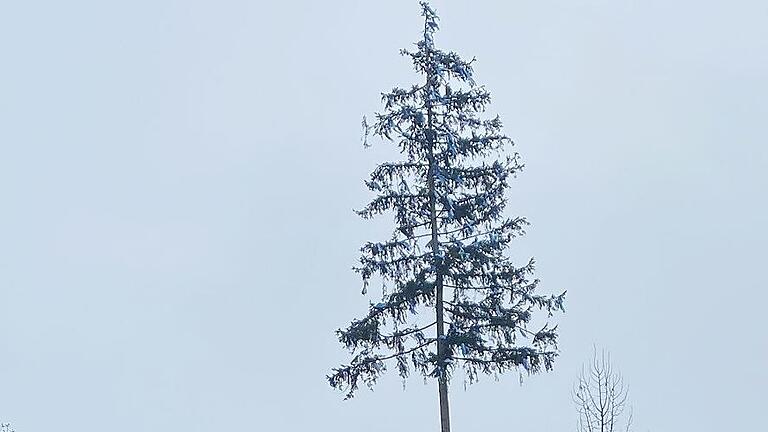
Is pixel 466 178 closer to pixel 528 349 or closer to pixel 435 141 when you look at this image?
pixel 435 141

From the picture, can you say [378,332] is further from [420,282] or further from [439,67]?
[439,67]

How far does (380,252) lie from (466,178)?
2267 millimetres

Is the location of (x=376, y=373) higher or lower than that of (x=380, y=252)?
lower

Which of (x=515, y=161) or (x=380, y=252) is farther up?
(x=515, y=161)

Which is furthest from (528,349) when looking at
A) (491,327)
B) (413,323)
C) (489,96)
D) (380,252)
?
(489,96)

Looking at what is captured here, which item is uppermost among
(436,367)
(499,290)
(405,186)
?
(405,186)

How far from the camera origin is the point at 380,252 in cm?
1736

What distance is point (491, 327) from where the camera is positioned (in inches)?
689

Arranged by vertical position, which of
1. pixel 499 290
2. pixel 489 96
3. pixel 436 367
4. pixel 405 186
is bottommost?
pixel 436 367

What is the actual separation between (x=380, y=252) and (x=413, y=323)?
1.71m

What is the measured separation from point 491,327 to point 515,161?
132 inches

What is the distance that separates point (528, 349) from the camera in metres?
17.4

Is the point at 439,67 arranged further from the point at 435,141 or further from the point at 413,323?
the point at 413,323

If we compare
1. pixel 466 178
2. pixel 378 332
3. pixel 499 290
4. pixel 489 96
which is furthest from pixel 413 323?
pixel 489 96
